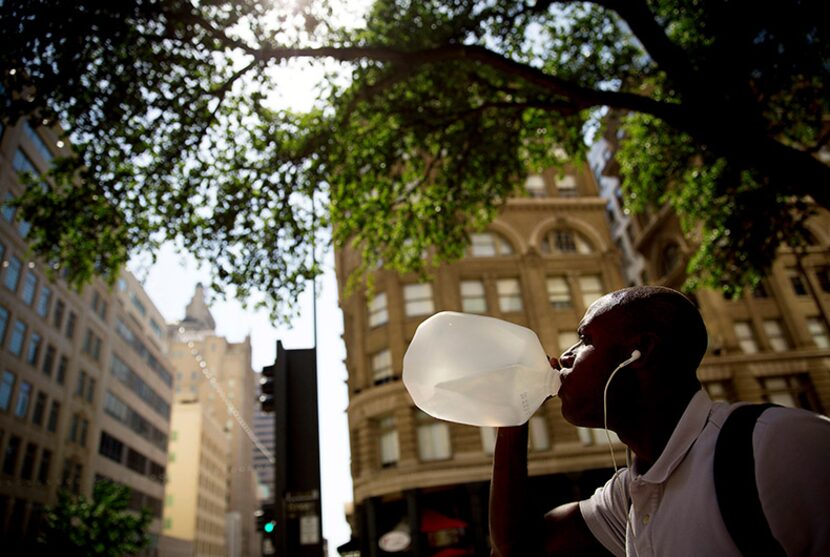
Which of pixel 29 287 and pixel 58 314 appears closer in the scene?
pixel 29 287

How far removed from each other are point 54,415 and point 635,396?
44.2 m


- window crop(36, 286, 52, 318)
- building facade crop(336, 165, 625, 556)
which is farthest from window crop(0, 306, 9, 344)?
building facade crop(336, 165, 625, 556)

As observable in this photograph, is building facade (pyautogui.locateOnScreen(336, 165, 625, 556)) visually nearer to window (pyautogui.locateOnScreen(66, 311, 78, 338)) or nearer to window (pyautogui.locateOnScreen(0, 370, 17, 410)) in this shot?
window (pyautogui.locateOnScreen(0, 370, 17, 410))

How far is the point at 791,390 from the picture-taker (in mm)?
27953

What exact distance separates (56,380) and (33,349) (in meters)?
3.95

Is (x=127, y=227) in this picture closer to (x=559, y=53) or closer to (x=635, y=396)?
(x=559, y=53)

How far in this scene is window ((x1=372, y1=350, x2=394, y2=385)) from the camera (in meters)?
26.7

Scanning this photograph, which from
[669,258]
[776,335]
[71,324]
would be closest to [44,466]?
[71,324]

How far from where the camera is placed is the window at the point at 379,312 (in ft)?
91.0

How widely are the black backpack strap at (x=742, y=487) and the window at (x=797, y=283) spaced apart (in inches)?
1388

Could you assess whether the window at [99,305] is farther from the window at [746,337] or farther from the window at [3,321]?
the window at [746,337]

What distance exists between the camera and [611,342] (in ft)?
6.33

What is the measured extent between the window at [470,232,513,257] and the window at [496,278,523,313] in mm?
1726

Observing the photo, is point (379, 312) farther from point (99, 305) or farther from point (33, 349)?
point (99, 305)
